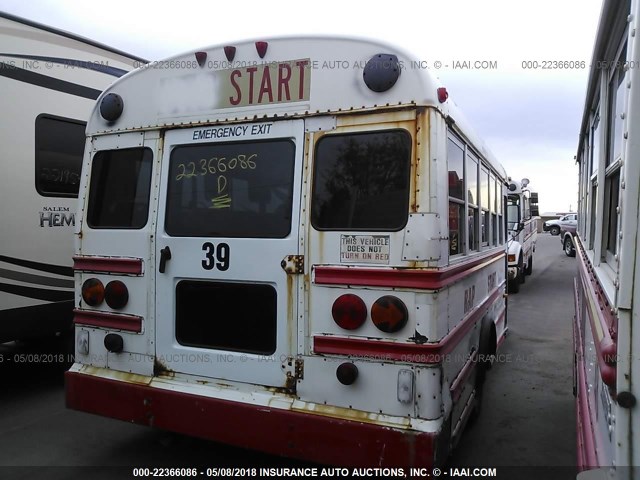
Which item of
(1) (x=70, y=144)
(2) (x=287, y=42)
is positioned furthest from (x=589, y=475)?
(1) (x=70, y=144)

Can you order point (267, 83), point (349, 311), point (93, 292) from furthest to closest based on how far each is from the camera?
1. point (93, 292)
2. point (267, 83)
3. point (349, 311)

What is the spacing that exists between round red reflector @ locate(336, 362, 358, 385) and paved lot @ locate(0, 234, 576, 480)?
116 cm

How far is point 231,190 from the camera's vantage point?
3229mm

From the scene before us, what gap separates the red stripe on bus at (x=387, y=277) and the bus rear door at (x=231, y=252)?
195 millimetres

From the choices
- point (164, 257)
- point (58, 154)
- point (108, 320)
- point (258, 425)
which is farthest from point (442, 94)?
point (58, 154)

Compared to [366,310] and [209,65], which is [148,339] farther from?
[209,65]

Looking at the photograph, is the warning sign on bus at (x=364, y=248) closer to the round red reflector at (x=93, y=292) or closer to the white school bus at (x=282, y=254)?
the white school bus at (x=282, y=254)

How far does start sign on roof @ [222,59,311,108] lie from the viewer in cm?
298

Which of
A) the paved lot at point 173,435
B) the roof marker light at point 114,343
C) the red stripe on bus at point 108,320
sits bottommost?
the paved lot at point 173,435

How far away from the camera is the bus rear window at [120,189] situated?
349 cm

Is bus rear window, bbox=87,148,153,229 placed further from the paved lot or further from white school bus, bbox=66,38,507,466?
the paved lot

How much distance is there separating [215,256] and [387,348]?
123 cm

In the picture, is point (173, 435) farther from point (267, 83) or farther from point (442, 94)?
point (442, 94)

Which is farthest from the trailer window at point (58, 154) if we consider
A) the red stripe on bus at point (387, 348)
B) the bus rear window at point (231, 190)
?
the red stripe on bus at point (387, 348)
